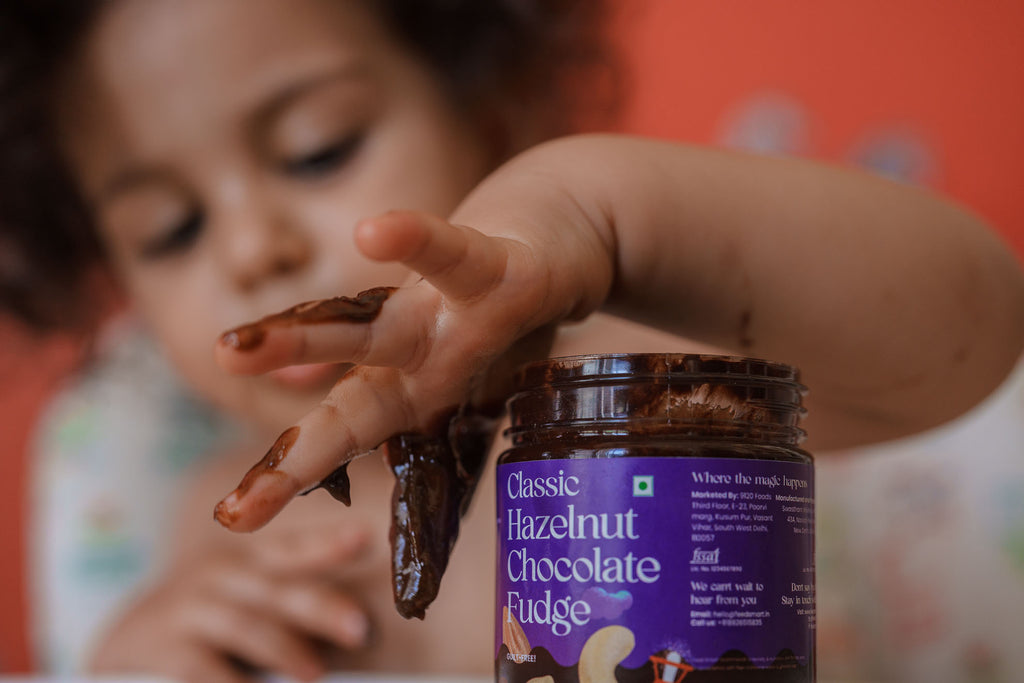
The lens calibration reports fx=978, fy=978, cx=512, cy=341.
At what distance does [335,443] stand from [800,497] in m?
0.18

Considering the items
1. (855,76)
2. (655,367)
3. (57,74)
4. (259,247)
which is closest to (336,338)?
(655,367)

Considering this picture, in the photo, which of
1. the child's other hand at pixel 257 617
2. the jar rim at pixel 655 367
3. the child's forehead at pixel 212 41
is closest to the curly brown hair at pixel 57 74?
the child's forehead at pixel 212 41

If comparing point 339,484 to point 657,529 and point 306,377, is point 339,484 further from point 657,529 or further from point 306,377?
point 306,377

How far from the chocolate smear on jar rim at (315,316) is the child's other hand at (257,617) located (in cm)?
54

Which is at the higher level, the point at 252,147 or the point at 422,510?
the point at 252,147

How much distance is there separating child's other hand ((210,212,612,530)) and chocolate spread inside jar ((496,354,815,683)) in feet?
0.13

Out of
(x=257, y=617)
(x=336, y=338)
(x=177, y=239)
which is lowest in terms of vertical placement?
(x=257, y=617)

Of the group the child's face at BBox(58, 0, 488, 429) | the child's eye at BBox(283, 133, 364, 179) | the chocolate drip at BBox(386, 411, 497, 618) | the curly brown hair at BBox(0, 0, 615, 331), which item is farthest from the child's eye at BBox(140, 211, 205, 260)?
the chocolate drip at BBox(386, 411, 497, 618)

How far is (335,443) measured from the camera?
35 centimetres

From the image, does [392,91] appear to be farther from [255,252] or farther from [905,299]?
[905,299]

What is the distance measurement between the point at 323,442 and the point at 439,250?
8 centimetres

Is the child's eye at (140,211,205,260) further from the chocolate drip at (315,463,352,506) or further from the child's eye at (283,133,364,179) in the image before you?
the chocolate drip at (315,463,352,506)

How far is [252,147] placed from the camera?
35.6 inches

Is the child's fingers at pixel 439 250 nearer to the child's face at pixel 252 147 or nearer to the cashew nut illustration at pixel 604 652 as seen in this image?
the cashew nut illustration at pixel 604 652
